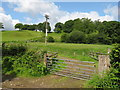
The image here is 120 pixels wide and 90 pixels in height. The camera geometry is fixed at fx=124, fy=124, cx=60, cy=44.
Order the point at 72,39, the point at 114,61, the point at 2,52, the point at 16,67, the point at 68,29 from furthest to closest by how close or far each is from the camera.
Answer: the point at 68,29 → the point at 72,39 → the point at 2,52 → the point at 16,67 → the point at 114,61

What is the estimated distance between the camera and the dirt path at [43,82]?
597cm

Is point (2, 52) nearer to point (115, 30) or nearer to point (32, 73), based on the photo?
point (32, 73)

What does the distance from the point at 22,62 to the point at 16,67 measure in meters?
0.50

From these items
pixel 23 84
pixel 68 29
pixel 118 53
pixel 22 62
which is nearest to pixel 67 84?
pixel 23 84

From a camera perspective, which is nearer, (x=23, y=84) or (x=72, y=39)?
(x=23, y=84)

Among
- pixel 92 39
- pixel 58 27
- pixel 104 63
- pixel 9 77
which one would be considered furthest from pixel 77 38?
pixel 104 63

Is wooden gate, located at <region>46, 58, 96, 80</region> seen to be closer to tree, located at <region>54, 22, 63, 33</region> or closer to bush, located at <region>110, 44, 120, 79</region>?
bush, located at <region>110, 44, 120, 79</region>

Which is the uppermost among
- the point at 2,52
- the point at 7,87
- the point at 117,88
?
the point at 2,52

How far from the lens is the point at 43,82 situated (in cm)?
647

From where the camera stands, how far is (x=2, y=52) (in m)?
11.1

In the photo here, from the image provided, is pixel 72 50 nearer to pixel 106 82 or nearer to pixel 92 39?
pixel 106 82

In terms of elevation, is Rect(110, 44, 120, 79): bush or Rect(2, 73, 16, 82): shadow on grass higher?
Rect(110, 44, 120, 79): bush

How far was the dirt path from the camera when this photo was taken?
5969 millimetres

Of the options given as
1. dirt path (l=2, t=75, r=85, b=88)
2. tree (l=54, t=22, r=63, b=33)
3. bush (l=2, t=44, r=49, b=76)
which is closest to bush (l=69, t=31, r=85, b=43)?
tree (l=54, t=22, r=63, b=33)
